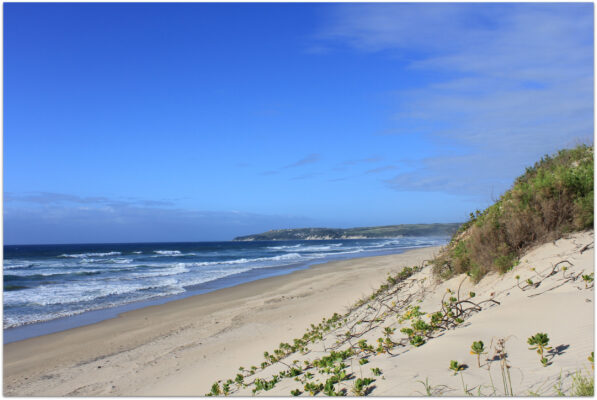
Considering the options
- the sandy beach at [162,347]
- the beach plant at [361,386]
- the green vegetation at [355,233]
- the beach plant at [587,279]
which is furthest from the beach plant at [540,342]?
the green vegetation at [355,233]

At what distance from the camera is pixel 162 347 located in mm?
9367

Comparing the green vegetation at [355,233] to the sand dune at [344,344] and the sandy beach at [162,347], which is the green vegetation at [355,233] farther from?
the sand dune at [344,344]

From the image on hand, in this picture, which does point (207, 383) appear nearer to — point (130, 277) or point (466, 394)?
point (466, 394)

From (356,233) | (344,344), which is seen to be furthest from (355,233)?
(344,344)

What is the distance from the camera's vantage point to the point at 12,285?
72.9ft

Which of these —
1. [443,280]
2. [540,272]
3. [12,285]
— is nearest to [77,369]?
[443,280]

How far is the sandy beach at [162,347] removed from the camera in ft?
23.1

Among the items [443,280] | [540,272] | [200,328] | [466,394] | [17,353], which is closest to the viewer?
[466,394]

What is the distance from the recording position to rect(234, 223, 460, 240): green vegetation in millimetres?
136113

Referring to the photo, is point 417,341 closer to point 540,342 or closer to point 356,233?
point 540,342

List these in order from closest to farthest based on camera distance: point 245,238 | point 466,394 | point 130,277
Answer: point 466,394 → point 130,277 → point 245,238

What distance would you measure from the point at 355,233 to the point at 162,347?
5877 inches

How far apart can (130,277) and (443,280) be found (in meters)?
21.5

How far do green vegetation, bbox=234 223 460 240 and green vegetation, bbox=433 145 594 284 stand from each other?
→ 106m
